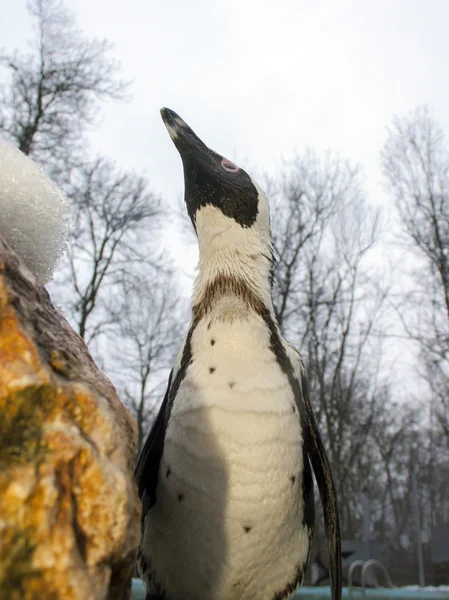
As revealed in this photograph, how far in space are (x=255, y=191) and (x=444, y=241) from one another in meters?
9.93

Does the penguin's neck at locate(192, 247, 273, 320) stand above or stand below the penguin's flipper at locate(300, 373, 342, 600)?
above

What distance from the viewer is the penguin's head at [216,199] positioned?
4.80 ft

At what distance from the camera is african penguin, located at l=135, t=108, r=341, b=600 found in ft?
3.72

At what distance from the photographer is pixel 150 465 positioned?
1.32 metres

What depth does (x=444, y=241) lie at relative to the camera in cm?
1061

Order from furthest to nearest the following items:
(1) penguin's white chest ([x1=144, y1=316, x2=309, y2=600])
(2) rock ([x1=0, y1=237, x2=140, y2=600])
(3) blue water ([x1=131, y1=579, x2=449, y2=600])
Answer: (3) blue water ([x1=131, y1=579, x2=449, y2=600]) < (1) penguin's white chest ([x1=144, y1=316, x2=309, y2=600]) < (2) rock ([x1=0, y1=237, x2=140, y2=600])

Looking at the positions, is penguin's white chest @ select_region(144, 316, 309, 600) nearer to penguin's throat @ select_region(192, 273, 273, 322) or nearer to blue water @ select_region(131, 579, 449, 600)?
penguin's throat @ select_region(192, 273, 273, 322)

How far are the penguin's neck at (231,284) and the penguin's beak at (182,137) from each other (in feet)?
0.86

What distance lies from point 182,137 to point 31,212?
676 mm


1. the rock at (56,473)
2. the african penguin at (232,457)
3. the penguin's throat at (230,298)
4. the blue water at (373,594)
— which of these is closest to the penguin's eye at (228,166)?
the african penguin at (232,457)

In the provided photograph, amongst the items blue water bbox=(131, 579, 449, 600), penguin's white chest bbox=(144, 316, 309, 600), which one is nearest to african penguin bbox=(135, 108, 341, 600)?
penguin's white chest bbox=(144, 316, 309, 600)

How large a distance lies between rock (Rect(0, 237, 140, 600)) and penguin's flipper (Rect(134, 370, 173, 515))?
53 cm

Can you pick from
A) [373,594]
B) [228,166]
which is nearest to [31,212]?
[228,166]

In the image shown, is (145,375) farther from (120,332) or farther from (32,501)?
(32,501)
